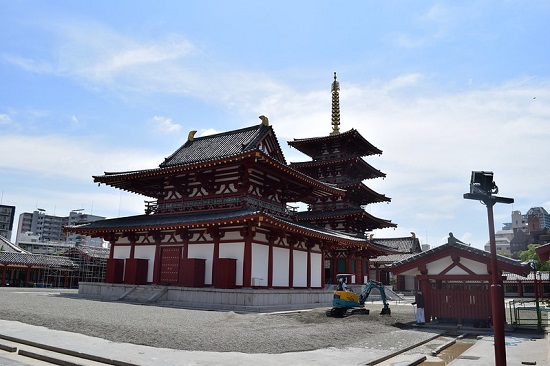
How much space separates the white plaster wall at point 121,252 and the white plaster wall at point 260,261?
37.6 feet

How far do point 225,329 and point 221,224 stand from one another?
10.7 m

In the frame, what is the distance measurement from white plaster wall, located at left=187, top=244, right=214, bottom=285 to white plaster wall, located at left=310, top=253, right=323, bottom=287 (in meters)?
8.67

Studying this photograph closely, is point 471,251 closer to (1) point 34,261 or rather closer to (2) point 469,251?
(2) point 469,251

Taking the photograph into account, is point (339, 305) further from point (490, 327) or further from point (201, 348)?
point (201, 348)

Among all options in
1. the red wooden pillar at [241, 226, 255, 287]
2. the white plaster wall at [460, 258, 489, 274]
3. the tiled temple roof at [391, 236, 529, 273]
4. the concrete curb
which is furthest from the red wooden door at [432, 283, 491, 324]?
the concrete curb

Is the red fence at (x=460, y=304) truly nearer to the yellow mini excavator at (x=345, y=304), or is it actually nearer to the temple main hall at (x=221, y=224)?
the yellow mini excavator at (x=345, y=304)

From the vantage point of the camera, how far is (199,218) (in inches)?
1071

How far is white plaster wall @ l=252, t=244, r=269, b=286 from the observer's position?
26.7 meters

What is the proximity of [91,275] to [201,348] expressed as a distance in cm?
5741

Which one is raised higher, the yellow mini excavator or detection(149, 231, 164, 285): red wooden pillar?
detection(149, 231, 164, 285): red wooden pillar

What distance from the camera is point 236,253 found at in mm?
26719

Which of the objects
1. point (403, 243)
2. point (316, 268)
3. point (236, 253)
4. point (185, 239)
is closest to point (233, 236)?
point (236, 253)

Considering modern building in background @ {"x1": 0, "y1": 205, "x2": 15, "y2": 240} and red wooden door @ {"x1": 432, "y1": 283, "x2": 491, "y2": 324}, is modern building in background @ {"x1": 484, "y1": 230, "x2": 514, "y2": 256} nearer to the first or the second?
red wooden door @ {"x1": 432, "y1": 283, "x2": 491, "y2": 324}

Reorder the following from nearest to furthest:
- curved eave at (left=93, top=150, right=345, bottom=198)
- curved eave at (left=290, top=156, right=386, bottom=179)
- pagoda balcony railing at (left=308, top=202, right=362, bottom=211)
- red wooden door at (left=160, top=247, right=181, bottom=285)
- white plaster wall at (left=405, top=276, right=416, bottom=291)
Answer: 1. curved eave at (left=93, top=150, right=345, bottom=198)
2. red wooden door at (left=160, top=247, right=181, bottom=285)
3. pagoda balcony railing at (left=308, top=202, right=362, bottom=211)
4. curved eave at (left=290, top=156, right=386, bottom=179)
5. white plaster wall at (left=405, top=276, right=416, bottom=291)
